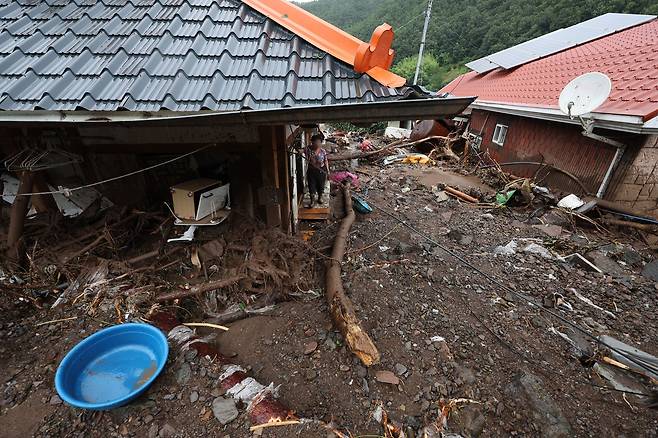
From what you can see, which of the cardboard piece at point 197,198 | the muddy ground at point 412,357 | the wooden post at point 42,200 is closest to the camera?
the muddy ground at point 412,357

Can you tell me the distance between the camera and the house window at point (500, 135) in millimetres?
11836

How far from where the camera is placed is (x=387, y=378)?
10.7 ft

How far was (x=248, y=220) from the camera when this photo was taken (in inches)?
175

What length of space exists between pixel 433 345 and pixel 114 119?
14.2 ft

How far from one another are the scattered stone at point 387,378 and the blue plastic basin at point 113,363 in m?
2.33

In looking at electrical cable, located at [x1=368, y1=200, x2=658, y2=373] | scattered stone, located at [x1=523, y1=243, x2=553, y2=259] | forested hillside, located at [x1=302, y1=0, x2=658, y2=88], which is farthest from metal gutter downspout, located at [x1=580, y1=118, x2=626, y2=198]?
forested hillside, located at [x1=302, y1=0, x2=658, y2=88]

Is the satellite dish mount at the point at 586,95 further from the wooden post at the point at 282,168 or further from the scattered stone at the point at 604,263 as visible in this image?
the wooden post at the point at 282,168

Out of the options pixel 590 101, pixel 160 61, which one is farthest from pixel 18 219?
pixel 590 101

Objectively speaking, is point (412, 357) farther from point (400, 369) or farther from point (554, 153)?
point (554, 153)

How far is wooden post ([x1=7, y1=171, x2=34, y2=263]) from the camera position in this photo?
371 cm

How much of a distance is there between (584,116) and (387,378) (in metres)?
8.04

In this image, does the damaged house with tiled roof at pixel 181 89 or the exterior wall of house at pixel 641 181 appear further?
the exterior wall of house at pixel 641 181

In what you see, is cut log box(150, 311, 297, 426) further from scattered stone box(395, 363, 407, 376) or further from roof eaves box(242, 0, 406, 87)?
roof eaves box(242, 0, 406, 87)

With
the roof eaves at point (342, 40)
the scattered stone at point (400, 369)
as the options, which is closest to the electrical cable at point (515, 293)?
the scattered stone at point (400, 369)
